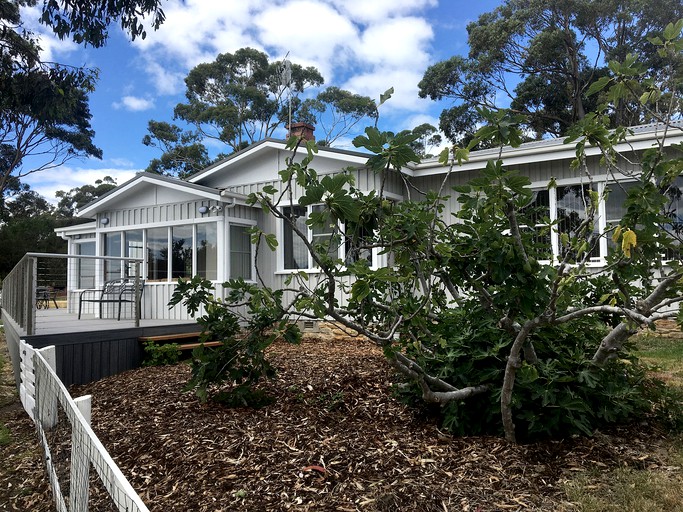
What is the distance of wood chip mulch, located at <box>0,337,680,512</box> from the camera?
8.21 feet

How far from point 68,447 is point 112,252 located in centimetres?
908

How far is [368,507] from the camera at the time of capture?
2.40 m

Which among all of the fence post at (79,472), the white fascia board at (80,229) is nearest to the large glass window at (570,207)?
the fence post at (79,472)

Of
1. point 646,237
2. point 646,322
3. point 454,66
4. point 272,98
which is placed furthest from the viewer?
point 272,98

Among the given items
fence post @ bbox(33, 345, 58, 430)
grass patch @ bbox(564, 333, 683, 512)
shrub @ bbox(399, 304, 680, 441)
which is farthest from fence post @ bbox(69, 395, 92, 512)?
grass patch @ bbox(564, 333, 683, 512)

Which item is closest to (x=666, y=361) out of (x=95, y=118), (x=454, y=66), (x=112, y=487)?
(x=112, y=487)

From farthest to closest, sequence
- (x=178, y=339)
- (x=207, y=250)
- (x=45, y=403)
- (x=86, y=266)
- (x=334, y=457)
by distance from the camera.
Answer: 1. (x=86, y=266)
2. (x=207, y=250)
3. (x=178, y=339)
4. (x=45, y=403)
5. (x=334, y=457)

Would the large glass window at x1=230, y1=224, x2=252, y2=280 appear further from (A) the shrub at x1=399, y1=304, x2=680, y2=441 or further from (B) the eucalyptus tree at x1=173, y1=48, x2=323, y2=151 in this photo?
(B) the eucalyptus tree at x1=173, y1=48, x2=323, y2=151

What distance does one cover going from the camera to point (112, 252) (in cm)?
Answer: 1101

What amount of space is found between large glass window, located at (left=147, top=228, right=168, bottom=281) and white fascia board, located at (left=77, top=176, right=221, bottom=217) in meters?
0.99

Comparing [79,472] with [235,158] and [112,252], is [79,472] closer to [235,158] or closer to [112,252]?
[235,158]

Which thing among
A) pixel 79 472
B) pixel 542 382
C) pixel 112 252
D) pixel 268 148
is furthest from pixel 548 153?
pixel 112 252

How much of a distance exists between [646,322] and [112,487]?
2324 mm

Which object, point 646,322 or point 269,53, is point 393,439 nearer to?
point 646,322
